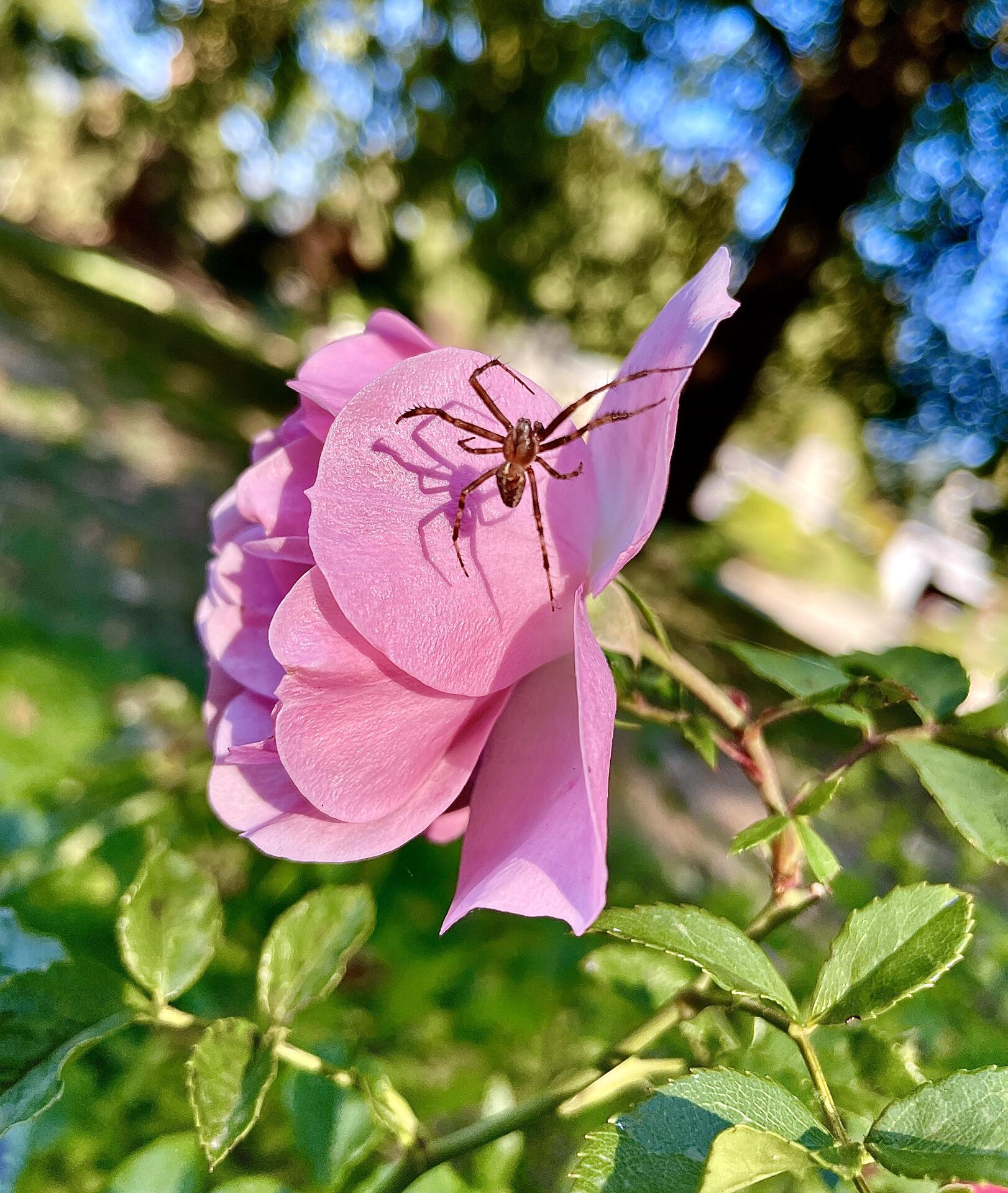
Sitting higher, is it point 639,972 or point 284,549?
point 284,549

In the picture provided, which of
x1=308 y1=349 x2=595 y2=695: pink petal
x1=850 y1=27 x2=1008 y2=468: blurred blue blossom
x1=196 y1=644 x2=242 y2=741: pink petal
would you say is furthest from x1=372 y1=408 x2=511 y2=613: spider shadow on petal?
x1=850 y1=27 x2=1008 y2=468: blurred blue blossom

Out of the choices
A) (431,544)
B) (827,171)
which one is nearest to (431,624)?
(431,544)

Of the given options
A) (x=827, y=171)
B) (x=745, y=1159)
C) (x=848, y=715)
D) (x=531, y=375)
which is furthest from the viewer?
(x=827, y=171)

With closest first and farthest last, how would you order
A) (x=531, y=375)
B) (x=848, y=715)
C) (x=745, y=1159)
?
(x=745, y=1159) < (x=848, y=715) < (x=531, y=375)

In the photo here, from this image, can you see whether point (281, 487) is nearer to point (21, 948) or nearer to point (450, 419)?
point (450, 419)

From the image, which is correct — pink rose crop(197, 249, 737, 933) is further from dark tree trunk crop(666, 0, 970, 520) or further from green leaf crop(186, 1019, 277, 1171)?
dark tree trunk crop(666, 0, 970, 520)

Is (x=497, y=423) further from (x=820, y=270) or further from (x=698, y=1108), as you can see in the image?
(x=820, y=270)

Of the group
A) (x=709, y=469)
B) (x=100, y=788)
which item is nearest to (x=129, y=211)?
(x=709, y=469)
